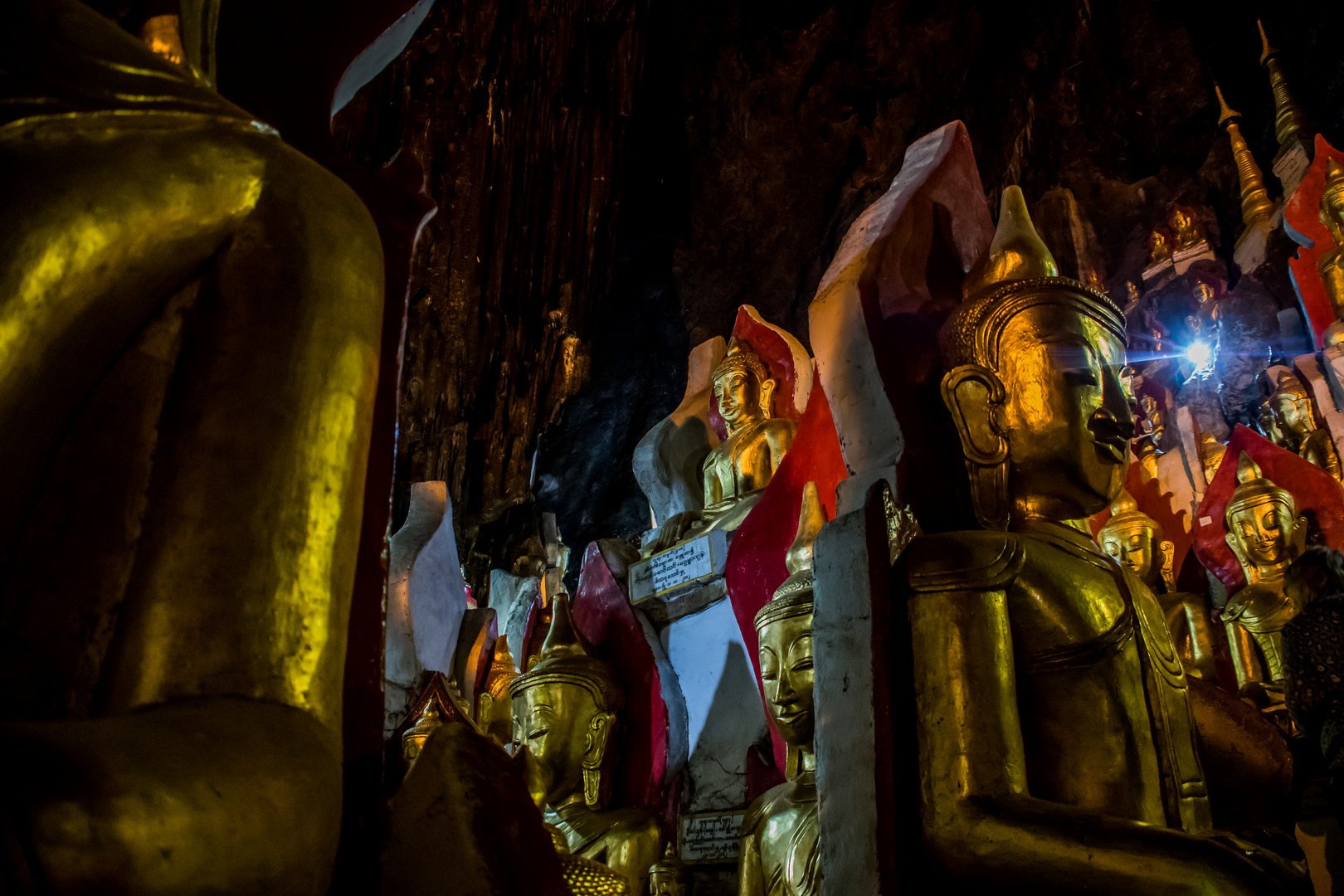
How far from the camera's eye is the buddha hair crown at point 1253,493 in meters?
4.15

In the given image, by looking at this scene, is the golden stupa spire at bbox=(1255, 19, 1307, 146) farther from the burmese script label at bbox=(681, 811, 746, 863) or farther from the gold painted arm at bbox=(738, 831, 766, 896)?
the gold painted arm at bbox=(738, 831, 766, 896)

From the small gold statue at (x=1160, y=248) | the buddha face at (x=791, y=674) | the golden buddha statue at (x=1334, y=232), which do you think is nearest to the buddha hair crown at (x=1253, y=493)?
the golden buddha statue at (x=1334, y=232)

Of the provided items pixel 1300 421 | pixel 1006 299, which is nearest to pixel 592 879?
pixel 1006 299

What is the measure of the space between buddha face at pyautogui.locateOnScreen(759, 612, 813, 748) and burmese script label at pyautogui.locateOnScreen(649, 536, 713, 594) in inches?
42.6

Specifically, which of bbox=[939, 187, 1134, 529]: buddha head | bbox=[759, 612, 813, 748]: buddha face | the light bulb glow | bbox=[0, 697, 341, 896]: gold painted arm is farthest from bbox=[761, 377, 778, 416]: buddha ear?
the light bulb glow

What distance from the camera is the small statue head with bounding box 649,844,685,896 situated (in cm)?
247

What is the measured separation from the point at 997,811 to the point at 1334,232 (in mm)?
6041

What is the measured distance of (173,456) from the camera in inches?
24.0

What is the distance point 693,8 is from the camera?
801cm

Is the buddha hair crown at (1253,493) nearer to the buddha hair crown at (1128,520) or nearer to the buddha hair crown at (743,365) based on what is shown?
the buddha hair crown at (1128,520)

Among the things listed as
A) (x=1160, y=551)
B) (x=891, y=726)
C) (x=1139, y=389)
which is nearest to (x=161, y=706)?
(x=891, y=726)

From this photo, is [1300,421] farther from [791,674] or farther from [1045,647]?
[1045,647]

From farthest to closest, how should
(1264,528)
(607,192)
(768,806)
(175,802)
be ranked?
(607,192)
(1264,528)
(768,806)
(175,802)

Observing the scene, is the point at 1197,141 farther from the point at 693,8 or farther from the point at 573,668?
the point at 573,668
